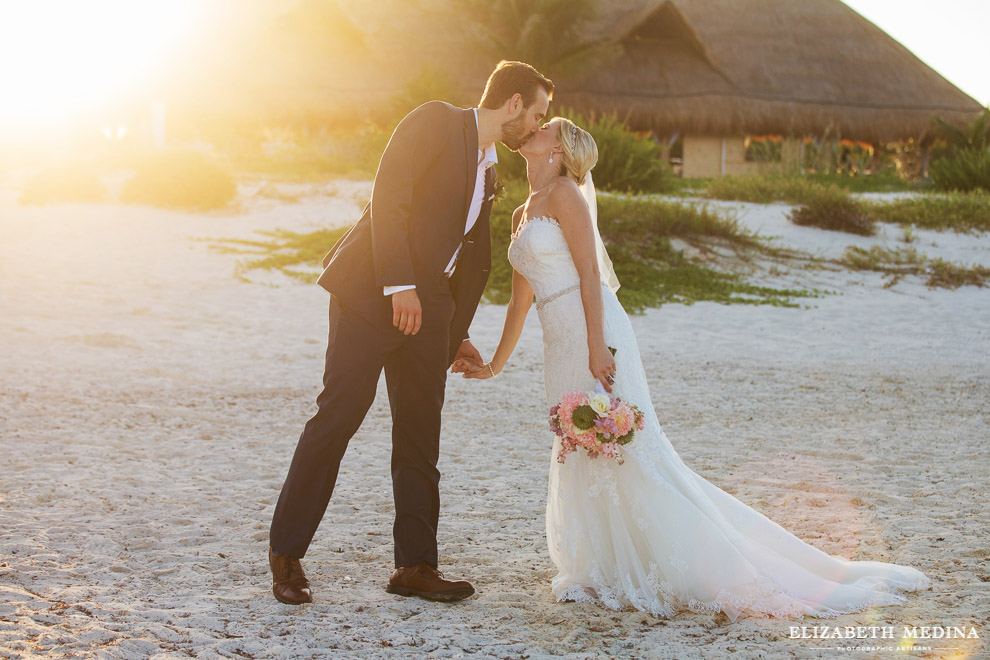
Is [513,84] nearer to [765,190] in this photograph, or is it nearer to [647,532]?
[647,532]

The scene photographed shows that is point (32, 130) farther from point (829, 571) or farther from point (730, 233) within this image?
point (829, 571)

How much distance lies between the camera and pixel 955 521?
4199 mm

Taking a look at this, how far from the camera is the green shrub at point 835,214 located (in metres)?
13.8

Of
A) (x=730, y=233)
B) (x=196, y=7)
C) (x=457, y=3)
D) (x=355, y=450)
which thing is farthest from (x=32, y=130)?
(x=355, y=450)

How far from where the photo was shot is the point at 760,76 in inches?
1074

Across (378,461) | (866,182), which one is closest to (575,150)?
(378,461)

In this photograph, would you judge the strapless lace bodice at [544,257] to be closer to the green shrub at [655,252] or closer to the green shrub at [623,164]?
the green shrub at [655,252]

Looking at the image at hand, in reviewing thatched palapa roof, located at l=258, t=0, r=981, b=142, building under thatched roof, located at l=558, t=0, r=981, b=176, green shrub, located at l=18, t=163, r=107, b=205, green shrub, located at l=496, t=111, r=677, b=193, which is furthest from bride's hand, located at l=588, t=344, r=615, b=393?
building under thatched roof, located at l=558, t=0, r=981, b=176

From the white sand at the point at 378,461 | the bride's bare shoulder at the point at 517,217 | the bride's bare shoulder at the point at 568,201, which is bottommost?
the white sand at the point at 378,461

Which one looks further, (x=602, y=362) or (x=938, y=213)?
(x=938, y=213)

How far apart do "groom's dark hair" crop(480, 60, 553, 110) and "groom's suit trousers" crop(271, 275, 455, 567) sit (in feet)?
2.14

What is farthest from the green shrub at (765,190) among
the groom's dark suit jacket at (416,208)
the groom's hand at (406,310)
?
the groom's hand at (406,310)

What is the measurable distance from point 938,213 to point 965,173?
4.33m

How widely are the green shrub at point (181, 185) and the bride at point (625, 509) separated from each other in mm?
11874
